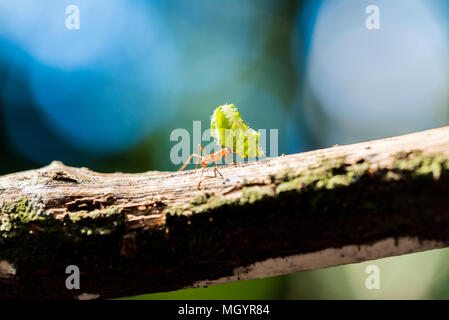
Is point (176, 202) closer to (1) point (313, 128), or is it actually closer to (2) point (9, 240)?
(2) point (9, 240)

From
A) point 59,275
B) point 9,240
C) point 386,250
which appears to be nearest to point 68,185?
point 9,240

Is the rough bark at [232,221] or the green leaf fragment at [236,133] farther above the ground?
the green leaf fragment at [236,133]

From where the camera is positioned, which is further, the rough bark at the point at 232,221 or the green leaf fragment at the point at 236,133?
the green leaf fragment at the point at 236,133

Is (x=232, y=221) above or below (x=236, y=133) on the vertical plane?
below

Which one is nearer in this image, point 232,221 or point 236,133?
point 232,221
